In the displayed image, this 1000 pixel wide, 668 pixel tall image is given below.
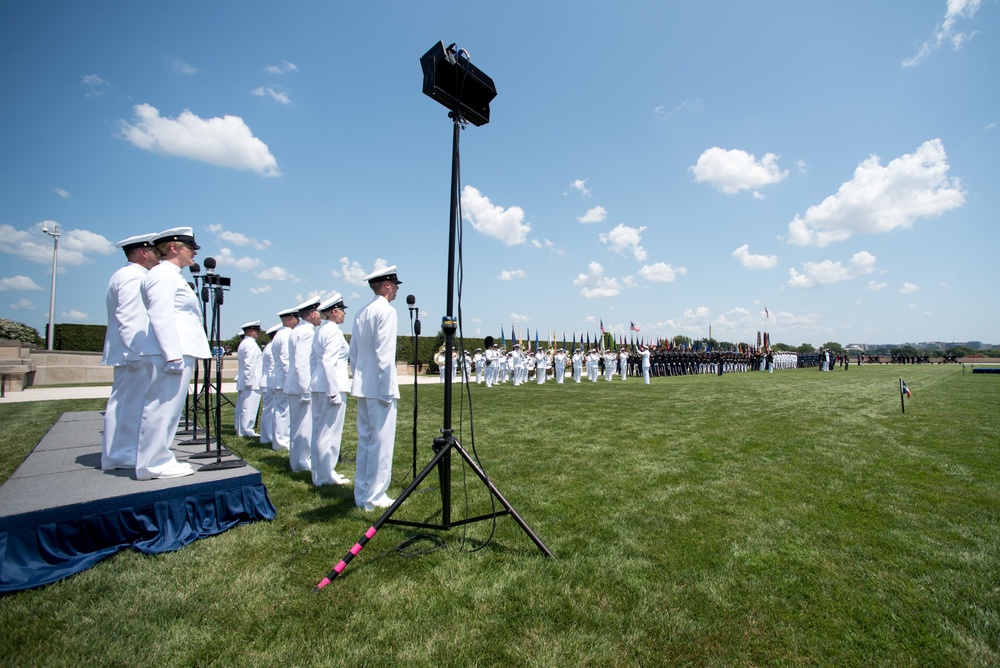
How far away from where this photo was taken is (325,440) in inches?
214

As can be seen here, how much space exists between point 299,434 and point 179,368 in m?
2.30

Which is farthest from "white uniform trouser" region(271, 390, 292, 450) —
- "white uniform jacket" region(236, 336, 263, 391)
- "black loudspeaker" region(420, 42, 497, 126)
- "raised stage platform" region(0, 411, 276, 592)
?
"black loudspeaker" region(420, 42, 497, 126)

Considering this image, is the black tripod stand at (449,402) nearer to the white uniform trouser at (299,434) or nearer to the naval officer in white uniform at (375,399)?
the naval officer in white uniform at (375,399)

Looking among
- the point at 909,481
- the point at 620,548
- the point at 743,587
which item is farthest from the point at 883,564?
the point at 909,481

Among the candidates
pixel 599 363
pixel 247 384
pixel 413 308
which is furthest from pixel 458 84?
pixel 599 363

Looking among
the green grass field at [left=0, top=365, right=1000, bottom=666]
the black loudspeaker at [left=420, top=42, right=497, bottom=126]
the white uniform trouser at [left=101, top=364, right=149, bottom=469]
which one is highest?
the black loudspeaker at [left=420, top=42, right=497, bottom=126]

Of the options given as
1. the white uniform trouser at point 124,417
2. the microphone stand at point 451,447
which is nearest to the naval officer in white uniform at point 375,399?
the microphone stand at point 451,447

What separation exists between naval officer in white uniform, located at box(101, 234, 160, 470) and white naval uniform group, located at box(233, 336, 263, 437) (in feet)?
12.5

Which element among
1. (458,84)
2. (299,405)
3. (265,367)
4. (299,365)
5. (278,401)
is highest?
(458,84)

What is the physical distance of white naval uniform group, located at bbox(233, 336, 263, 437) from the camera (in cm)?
880

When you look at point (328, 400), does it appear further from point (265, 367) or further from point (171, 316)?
point (265, 367)

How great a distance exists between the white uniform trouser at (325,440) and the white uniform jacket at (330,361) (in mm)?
142

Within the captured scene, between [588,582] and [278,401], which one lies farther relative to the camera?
[278,401]

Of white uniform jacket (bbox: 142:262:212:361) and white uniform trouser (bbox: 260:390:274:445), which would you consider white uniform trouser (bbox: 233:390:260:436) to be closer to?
white uniform trouser (bbox: 260:390:274:445)
